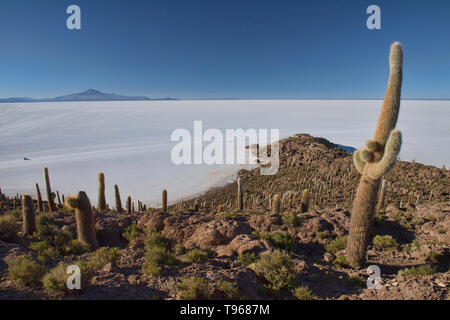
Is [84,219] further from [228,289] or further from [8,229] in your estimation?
[228,289]

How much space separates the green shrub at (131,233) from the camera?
8502 mm

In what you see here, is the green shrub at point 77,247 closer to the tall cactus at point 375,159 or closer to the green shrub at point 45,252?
the green shrub at point 45,252

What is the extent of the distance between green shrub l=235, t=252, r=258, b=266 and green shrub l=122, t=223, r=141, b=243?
384cm

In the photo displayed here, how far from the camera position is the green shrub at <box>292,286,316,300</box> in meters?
4.93

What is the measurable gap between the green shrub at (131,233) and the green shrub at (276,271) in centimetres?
447

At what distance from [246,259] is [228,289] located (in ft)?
5.67

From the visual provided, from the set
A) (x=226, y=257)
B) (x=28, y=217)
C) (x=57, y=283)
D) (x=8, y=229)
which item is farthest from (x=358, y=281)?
(x=8, y=229)

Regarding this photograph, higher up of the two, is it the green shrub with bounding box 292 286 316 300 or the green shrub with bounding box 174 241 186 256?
the green shrub with bounding box 292 286 316 300

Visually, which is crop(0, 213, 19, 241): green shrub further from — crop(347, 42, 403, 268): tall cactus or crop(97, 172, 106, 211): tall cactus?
crop(347, 42, 403, 268): tall cactus

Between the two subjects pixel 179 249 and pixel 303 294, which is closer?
pixel 303 294

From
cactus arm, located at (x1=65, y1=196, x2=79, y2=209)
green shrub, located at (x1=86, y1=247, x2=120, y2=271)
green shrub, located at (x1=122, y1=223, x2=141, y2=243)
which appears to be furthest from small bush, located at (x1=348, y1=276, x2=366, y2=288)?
cactus arm, located at (x1=65, y1=196, x2=79, y2=209)

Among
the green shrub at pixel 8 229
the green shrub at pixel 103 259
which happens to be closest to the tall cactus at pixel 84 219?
the green shrub at pixel 103 259

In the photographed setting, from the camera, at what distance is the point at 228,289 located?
471cm
